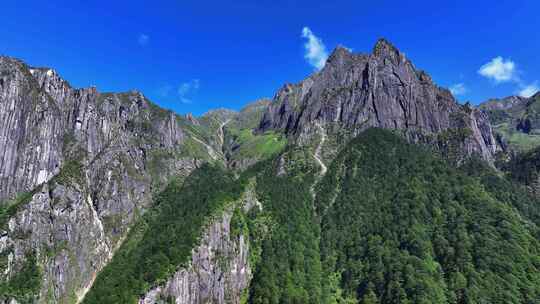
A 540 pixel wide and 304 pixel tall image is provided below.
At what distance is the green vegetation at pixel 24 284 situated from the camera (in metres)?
179

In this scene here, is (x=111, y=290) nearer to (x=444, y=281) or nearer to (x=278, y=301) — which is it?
(x=278, y=301)

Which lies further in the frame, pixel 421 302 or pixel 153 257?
pixel 153 257

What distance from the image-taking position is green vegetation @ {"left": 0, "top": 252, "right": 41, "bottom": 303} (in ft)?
588

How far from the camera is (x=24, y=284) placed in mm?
185750

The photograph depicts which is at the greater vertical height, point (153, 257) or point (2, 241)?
point (2, 241)

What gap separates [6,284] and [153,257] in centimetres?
6566

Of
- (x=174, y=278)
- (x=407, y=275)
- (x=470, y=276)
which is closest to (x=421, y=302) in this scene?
(x=407, y=275)

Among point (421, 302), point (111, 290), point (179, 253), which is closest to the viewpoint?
point (421, 302)

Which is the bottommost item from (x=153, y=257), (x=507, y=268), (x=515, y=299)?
(x=515, y=299)

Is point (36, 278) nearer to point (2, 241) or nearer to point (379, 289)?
point (2, 241)

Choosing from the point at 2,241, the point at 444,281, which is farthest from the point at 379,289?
the point at 2,241

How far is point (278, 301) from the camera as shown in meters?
194

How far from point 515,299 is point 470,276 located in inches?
798

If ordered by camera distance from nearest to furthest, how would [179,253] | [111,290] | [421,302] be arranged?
[421,302] → [111,290] → [179,253]
